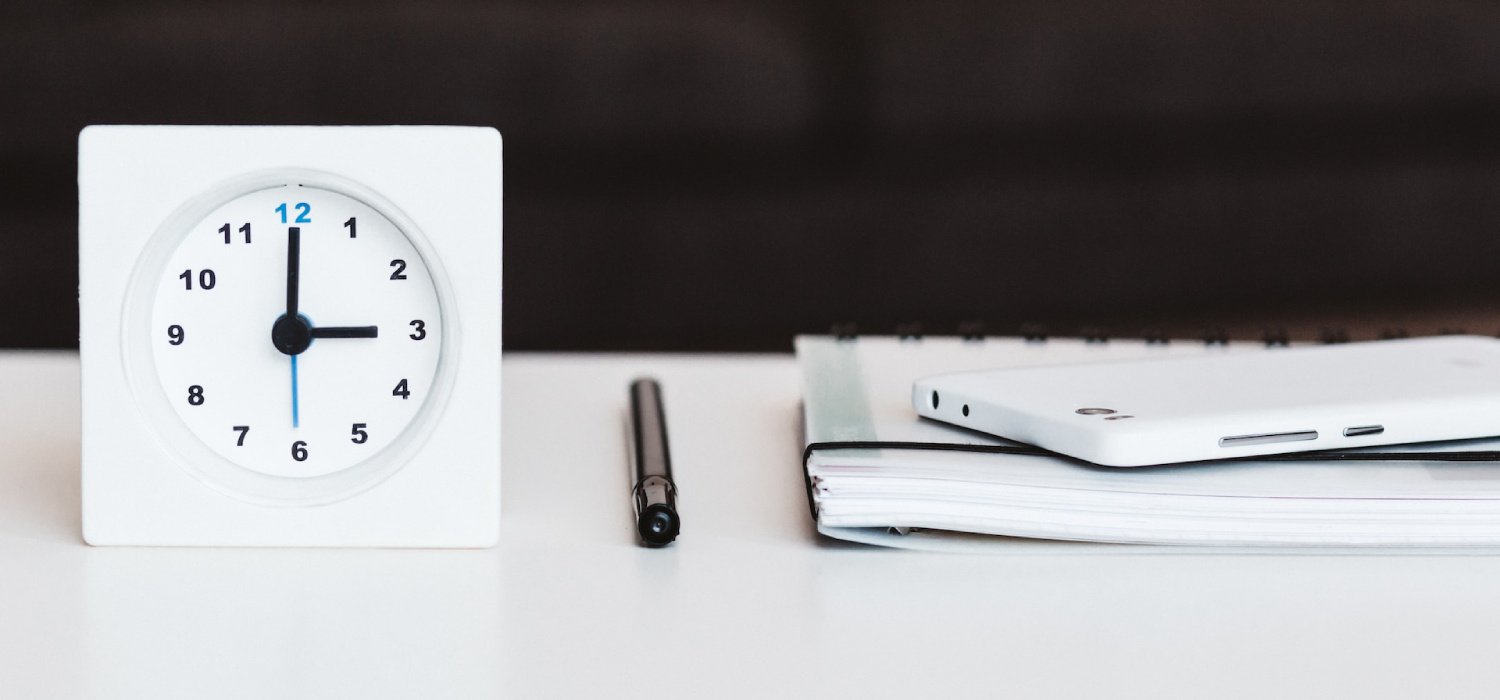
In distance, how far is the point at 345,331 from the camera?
58 cm

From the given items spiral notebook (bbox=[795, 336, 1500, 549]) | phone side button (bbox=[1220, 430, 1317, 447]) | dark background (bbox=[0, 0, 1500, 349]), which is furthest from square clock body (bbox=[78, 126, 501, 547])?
dark background (bbox=[0, 0, 1500, 349])

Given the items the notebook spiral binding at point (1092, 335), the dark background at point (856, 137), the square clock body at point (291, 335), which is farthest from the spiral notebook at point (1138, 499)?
the dark background at point (856, 137)

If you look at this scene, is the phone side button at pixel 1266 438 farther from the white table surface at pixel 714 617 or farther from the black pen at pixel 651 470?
the black pen at pixel 651 470

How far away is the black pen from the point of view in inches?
23.3

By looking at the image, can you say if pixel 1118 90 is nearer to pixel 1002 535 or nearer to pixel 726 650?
pixel 1002 535

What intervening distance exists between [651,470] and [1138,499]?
0.22 metres

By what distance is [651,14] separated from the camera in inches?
76.9

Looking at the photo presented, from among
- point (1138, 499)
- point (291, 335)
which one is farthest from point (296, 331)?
point (1138, 499)

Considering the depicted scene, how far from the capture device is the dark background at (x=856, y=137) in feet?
6.07

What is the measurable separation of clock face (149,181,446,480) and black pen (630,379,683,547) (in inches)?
4.0

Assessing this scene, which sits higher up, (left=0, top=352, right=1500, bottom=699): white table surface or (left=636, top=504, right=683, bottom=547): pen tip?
(left=636, top=504, right=683, bottom=547): pen tip

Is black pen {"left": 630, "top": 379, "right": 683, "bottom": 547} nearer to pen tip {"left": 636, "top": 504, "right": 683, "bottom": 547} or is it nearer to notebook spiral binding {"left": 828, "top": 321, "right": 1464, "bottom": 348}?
pen tip {"left": 636, "top": 504, "right": 683, "bottom": 547}

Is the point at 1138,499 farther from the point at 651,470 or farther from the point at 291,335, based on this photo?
the point at 291,335

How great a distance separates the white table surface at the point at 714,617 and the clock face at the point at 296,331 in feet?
0.16
